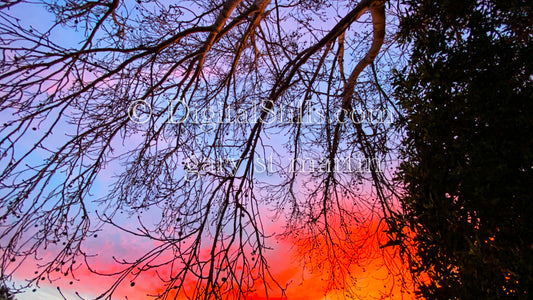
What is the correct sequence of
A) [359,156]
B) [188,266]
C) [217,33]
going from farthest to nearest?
[359,156]
[217,33]
[188,266]

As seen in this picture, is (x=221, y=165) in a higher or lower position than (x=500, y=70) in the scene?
higher

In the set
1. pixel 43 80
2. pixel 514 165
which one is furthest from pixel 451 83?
pixel 43 80

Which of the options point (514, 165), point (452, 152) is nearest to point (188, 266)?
point (452, 152)

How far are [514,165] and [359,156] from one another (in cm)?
315

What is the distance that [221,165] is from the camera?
11.9ft

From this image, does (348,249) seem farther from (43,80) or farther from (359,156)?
(43,80)

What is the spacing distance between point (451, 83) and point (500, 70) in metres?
0.27

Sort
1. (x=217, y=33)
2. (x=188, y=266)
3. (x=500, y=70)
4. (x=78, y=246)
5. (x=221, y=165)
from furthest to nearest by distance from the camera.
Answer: (x=217, y=33) < (x=221, y=165) < (x=78, y=246) < (x=188, y=266) < (x=500, y=70)

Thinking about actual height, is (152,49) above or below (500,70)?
above

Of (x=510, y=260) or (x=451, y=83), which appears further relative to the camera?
(x=451, y=83)

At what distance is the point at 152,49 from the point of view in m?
3.64

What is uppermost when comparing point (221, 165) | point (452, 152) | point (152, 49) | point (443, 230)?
point (152, 49)

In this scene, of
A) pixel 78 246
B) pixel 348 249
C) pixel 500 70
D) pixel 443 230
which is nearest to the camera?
pixel 500 70

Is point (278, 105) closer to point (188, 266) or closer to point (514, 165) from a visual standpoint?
point (188, 266)
